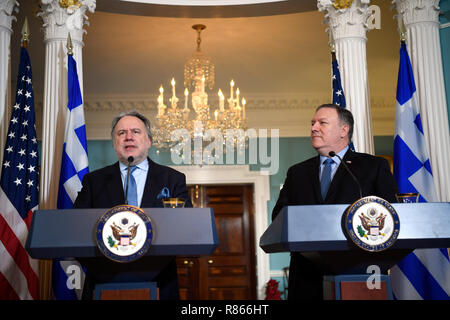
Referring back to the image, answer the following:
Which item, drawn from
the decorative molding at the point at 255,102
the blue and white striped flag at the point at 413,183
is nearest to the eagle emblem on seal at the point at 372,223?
the blue and white striped flag at the point at 413,183

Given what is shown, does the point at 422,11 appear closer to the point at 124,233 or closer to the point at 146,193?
the point at 146,193

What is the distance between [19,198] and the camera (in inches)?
135

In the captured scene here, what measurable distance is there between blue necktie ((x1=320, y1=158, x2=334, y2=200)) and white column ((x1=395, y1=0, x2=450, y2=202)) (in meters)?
1.79

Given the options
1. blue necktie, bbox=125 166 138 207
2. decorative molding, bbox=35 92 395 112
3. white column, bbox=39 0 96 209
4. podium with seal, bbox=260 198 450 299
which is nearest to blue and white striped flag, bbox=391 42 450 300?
podium with seal, bbox=260 198 450 299

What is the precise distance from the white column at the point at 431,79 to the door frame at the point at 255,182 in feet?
13.5

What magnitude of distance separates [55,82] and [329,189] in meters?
2.51

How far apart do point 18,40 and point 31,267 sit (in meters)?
3.32

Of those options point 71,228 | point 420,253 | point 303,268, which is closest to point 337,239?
point 303,268

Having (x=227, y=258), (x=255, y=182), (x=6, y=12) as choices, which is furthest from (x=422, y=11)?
(x=227, y=258)

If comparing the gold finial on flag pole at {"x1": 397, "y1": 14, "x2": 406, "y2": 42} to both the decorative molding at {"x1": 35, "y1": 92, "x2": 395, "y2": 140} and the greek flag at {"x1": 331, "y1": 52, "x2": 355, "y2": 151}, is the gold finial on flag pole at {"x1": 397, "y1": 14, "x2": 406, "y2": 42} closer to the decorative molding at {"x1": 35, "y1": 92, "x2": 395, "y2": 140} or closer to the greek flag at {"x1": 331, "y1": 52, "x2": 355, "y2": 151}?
the greek flag at {"x1": 331, "y1": 52, "x2": 355, "y2": 151}

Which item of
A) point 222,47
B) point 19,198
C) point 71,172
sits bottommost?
point 19,198

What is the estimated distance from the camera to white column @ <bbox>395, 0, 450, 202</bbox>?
12.2ft

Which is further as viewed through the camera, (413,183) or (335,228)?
(413,183)

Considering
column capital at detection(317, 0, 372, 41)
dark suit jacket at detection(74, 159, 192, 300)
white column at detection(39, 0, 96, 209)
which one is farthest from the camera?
column capital at detection(317, 0, 372, 41)
